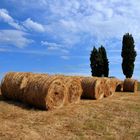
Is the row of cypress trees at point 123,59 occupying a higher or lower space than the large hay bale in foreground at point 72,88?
higher

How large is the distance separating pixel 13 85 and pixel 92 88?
15.1 feet

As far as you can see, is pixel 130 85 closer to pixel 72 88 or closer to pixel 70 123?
pixel 72 88

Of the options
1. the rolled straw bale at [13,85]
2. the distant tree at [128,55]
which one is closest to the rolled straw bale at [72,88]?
the rolled straw bale at [13,85]

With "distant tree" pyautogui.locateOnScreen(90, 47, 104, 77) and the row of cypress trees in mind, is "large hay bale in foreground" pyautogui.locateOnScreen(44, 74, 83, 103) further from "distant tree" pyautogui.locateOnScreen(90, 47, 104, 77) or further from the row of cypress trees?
"distant tree" pyautogui.locateOnScreen(90, 47, 104, 77)

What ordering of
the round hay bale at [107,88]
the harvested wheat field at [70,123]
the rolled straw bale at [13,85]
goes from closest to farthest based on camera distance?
1. the harvested wheat field at [70,123]
2. the rolled straw bale at [13,85]
3. the round hay bale at [107,88]

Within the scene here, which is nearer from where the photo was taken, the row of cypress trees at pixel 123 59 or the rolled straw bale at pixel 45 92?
the rolled straw bale at pixel 45 92

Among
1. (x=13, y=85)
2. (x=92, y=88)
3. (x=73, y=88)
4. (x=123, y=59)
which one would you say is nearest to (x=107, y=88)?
(x=92, y=88)

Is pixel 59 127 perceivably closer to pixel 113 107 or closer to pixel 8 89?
pixel 113 107

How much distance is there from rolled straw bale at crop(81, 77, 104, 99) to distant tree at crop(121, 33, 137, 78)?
26115 mm

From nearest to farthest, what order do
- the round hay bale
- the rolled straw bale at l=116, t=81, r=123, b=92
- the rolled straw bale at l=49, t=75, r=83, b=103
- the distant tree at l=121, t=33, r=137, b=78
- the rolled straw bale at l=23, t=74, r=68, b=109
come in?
the rolled straw bale at l=23, t=74, r=68, b=109
the rolled straw bale at l=49, t=75, r=83, b=103
the round hay bale
the rolled straw bale at l=116, t=81, r=123, b=92
the distant tree at l=121, t=33, r=137, b=78

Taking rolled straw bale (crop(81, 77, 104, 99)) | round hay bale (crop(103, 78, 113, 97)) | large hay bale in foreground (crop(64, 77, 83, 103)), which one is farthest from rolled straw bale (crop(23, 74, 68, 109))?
round hay bale (crop(103, 78, 113, 97))

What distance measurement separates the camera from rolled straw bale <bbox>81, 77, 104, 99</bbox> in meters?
17.5

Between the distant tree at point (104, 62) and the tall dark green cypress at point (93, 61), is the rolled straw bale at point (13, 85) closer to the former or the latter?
the tall dark green cypress at point (93, 61)

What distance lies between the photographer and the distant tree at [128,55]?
1725 inches
